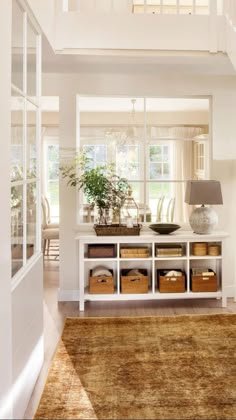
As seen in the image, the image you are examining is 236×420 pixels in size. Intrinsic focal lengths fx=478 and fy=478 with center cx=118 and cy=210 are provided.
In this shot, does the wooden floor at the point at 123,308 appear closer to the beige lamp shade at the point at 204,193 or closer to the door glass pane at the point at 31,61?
the beige lamp shade at the point at 204,193

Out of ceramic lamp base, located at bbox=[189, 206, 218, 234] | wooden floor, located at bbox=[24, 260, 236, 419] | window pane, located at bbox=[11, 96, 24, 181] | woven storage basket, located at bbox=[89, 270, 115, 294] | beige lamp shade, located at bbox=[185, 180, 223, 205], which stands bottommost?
wooden floor, located at bbox=[24, 260, 236, 419]

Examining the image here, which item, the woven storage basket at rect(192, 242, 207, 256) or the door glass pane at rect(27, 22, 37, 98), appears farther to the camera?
the woven storage basket at rect(192, 242, 207, 256)

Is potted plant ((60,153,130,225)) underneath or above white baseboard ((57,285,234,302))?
above

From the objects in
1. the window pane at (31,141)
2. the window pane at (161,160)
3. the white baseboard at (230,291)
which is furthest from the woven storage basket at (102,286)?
the window pane at (31,141)

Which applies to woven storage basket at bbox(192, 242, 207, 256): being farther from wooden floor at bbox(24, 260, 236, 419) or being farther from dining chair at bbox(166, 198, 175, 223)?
dining chair at bbox(166, 198, 175, 223)

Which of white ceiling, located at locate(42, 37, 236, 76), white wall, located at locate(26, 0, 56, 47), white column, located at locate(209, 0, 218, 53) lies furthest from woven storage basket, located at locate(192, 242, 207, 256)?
white wall, located at locate(26, 0, 56, 47)

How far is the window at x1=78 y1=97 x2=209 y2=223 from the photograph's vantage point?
18.2 feet

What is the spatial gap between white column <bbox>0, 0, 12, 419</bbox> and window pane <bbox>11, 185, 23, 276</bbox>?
0.24m

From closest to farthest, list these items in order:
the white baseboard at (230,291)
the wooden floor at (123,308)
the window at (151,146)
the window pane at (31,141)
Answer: the window pane at (31,141), the wooden floor at (123,308), the white baseboard at (230,291), the window at (151,146)

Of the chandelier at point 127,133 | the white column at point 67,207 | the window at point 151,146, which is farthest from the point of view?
the chandelier at point 127,133

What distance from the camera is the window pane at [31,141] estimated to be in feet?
10.2

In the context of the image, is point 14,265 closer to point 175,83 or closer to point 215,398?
point 215,398

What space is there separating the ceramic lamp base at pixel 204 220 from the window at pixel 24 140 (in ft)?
7.07

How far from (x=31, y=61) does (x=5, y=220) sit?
4.64ft
